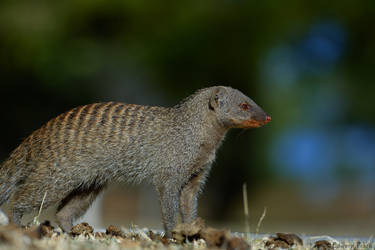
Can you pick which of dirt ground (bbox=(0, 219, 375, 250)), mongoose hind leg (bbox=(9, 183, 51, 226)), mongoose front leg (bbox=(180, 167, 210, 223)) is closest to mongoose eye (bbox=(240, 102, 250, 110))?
mongoose front leg (bbox=(180, 167, 210, 223))

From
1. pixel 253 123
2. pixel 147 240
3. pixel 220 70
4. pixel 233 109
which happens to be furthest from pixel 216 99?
pixel 220 70

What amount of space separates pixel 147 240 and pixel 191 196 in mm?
1390

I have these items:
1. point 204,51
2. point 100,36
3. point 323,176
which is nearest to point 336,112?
point 323,176

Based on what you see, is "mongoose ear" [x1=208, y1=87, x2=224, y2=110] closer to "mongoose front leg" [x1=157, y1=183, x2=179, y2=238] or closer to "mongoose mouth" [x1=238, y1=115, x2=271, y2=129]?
"mongoose mouth" [x1=238, y1=115, x2=271, y2=129]

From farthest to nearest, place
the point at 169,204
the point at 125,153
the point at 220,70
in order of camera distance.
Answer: the point at 220,70 < the point at 125,153 < the point at 169,204

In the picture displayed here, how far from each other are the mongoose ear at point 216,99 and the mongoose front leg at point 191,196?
52 cm

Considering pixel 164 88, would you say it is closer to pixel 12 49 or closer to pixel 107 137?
pixel 12 49

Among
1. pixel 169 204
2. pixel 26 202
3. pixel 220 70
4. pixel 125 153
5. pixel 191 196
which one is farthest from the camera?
pixel 220 70

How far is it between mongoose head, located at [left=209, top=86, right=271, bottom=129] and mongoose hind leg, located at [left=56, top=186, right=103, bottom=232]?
1.21 m

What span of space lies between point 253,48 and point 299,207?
501cm

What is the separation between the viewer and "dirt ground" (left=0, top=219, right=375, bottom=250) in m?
2.39

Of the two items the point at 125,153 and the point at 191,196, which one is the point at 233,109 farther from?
the point at 125,153

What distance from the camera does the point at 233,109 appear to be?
4383 millimetres

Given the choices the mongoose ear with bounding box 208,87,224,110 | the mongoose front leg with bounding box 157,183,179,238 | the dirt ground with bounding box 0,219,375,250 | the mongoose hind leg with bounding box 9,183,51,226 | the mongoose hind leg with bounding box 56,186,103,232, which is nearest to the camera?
the dirt ground with bounding box 0,219,375,250
